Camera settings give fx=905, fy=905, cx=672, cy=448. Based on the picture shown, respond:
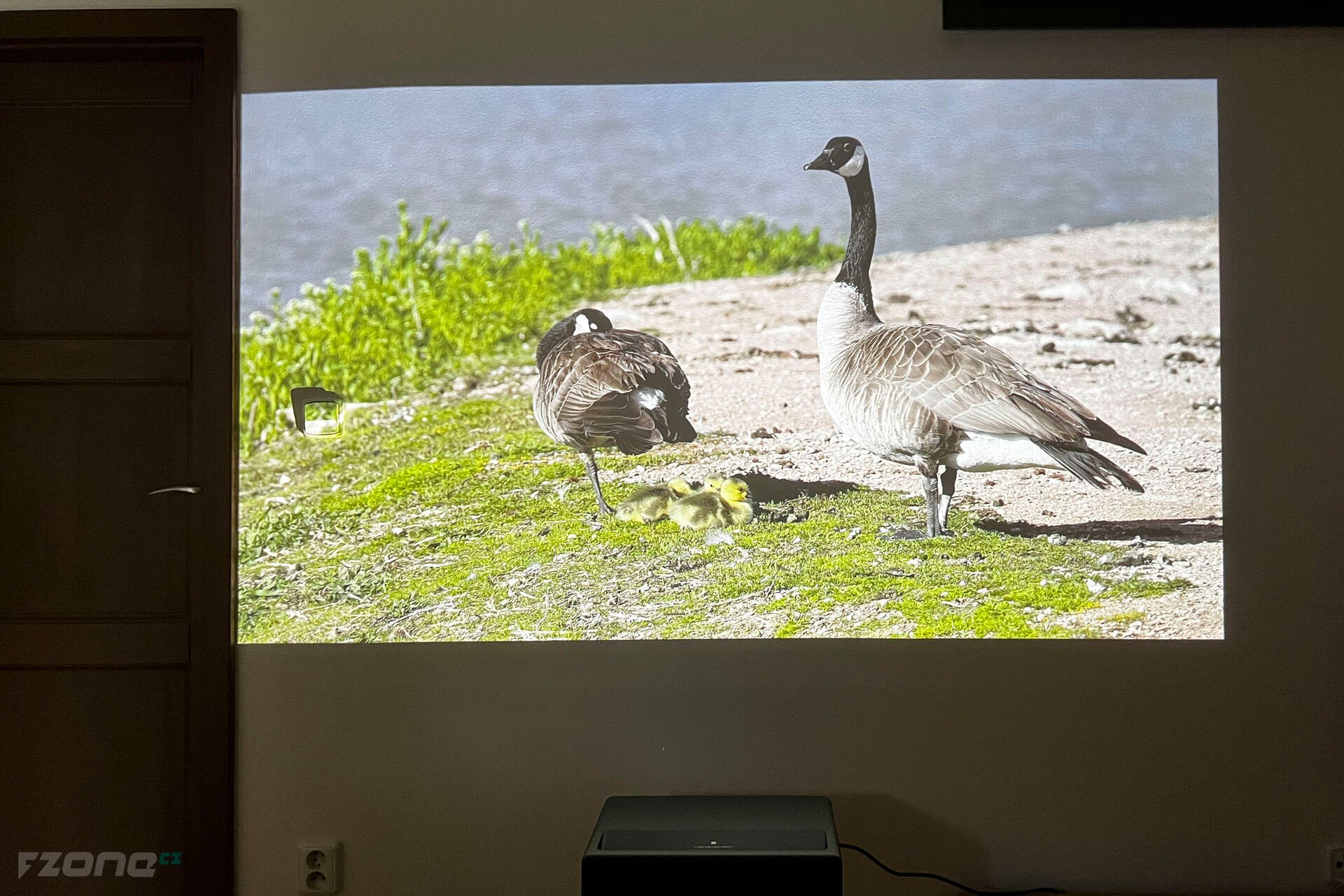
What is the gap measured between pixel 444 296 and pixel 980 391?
117cm

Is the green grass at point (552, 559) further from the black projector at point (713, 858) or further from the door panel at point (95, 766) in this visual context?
the black projector at point (713, 858)

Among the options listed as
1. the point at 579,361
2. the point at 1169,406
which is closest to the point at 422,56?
the point at 579,361

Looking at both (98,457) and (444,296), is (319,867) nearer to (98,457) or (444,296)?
(98,457)

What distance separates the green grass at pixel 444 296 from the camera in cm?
197

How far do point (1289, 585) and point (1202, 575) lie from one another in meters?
0.19

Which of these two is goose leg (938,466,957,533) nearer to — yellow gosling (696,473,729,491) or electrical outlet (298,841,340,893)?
yellow gosling (696,473,729,491)

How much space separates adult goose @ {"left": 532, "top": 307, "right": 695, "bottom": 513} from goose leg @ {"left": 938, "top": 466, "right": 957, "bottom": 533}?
0.54 meters

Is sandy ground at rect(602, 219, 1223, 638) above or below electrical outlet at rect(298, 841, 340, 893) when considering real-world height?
above

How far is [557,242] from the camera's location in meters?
1.96

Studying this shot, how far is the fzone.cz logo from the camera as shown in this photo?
198cm

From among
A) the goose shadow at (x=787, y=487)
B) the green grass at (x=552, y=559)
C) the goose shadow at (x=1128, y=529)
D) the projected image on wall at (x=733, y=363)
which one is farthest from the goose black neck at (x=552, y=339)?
the goose shadow at (x=1128, y=529)

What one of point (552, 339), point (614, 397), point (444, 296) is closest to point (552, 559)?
point (614, 397)

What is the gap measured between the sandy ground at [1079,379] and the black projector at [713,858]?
2.30 feet

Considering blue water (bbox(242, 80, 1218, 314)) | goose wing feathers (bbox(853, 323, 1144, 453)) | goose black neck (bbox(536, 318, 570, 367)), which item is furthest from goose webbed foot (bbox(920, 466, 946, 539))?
goose black neck (bbox(536, 318, 570, 367))
